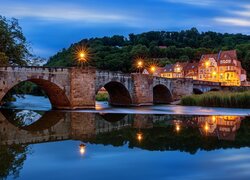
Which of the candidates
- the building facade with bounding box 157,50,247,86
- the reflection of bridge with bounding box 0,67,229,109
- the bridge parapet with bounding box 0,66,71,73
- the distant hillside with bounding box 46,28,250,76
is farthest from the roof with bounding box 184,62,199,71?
the bridge parapet with bounding box 0,66,71,73

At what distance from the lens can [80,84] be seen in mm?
39594

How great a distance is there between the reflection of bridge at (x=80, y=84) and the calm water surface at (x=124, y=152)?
11.7 meters

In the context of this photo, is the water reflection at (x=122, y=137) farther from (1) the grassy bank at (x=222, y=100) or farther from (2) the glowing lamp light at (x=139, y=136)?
(1) the grassy bank at (x=222, y=100)

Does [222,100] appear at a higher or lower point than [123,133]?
higher

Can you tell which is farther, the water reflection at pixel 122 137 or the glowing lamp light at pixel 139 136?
the glowing lamp light at pixel 139 136

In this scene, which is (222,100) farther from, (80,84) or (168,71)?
(168,71)

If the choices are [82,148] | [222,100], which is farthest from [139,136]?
[222,100]

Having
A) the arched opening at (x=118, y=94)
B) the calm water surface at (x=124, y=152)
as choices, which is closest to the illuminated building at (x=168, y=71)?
the arched opening at (x=118, y=94)

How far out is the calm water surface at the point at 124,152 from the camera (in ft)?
39.4

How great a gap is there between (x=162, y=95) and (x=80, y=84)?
23.7 m

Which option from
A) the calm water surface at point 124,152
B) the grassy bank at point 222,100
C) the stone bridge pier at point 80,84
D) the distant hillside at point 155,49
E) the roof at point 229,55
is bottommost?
the calm water surface at point 124,152

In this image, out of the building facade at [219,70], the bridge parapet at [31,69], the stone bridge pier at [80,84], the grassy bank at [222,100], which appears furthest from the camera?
the building facade at [219,70]

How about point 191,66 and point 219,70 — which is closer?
point 219,70

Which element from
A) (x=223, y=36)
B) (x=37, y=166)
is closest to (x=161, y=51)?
(x=223, y=36)
